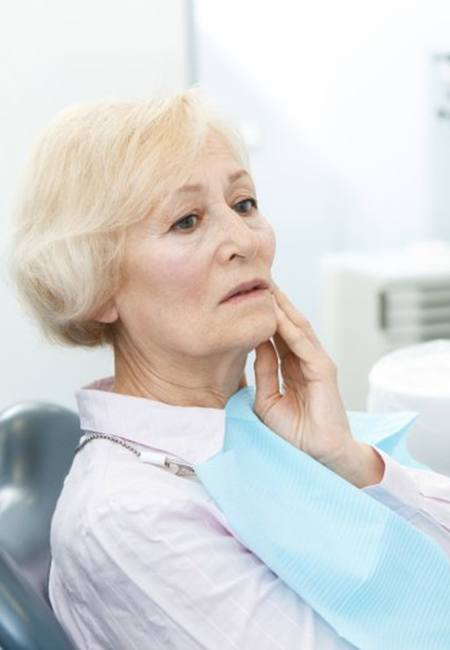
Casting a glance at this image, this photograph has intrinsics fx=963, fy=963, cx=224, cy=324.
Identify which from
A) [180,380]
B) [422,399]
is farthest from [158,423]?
[422,399]

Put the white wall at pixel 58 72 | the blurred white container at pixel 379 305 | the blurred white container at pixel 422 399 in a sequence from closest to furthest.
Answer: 1. the blurred white container at pixel 422 399
2. the white wall at pixel 58 72
3. the blurred white container at pixel 379 305

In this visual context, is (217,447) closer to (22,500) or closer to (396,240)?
(22,500)

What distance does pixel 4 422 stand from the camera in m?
1.21

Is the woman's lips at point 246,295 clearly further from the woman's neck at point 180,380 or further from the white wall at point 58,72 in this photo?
the white wall at point 58,72

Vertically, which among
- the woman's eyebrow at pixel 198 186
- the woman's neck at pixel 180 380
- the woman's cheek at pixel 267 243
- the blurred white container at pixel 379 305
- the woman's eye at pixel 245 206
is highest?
the woman's eyebrow at pixel 198 186

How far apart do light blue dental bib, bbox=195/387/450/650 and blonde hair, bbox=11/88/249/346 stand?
255 millimetres

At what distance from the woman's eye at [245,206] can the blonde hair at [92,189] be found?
3.7 inches

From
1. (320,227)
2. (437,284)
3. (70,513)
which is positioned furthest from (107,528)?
(320,227)

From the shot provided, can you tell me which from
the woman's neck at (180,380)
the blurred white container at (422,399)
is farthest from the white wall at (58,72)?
the woman's neck at (180,380)

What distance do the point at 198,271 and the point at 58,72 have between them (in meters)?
1.10

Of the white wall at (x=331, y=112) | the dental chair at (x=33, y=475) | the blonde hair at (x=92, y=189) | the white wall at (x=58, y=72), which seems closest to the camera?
the blonde hair at (x=92, y=189)

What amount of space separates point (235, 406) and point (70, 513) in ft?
0.88

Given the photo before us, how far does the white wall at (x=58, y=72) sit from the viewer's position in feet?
6.50

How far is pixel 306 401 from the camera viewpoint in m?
1.16
